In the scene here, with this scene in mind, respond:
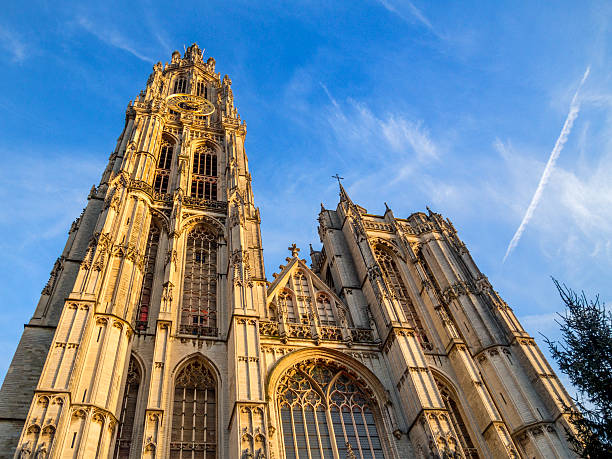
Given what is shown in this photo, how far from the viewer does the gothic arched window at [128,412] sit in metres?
15.0

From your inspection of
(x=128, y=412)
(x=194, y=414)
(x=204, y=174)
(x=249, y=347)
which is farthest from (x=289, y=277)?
(x=128, y=412)

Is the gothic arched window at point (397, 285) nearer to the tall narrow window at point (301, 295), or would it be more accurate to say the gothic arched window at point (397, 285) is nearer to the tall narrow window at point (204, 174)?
the tall narrow window at point (301, 295)

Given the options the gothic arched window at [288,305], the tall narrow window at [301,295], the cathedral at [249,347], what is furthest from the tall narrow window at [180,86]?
the gothic arched window at [288,305]

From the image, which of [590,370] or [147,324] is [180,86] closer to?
[147,324]

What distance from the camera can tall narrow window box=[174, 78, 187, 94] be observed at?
39628 mm

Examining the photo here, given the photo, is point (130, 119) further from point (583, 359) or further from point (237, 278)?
point (583, 359)

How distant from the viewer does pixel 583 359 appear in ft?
51.0

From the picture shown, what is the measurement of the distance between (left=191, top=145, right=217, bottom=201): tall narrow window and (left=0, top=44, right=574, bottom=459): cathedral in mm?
276

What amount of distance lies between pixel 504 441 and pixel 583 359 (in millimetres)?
4228

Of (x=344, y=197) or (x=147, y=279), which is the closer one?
(x=147, y=279)

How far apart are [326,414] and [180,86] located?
31176 millimetres

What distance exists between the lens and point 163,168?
2894 centimetres

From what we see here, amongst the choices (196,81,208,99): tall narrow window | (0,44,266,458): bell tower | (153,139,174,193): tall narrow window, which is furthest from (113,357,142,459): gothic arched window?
(196,81,208,99): tall narrow window

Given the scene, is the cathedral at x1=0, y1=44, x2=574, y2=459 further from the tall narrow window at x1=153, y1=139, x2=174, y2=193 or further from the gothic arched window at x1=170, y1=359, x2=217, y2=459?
the tall narrow window at x1=153, y1=139, x2=174, y2=193
